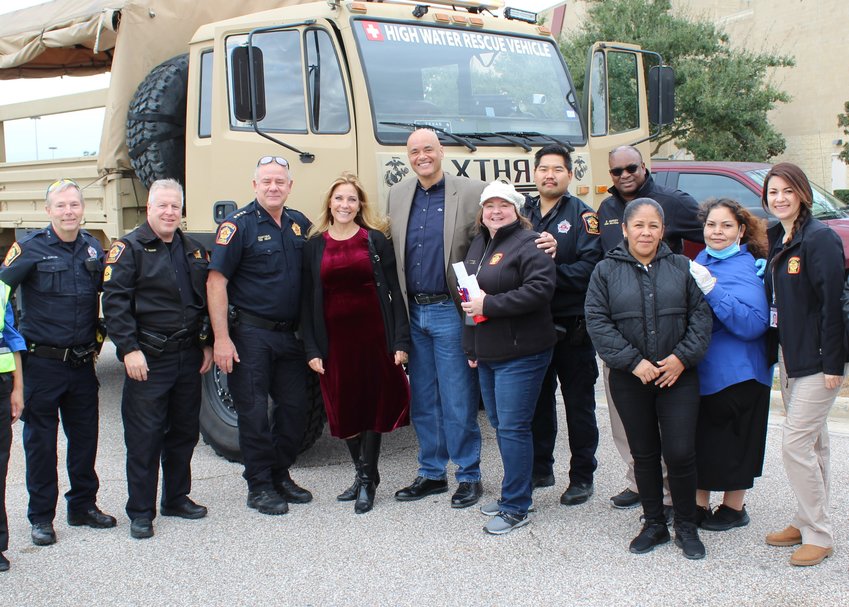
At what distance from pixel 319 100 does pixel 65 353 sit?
2.05 metres

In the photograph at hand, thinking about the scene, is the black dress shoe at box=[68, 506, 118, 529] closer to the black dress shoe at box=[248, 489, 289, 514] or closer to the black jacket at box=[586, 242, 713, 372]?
the black dress shoe at box=[248, 489, 289, 514]

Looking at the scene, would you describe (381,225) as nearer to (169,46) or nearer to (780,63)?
(169,46)

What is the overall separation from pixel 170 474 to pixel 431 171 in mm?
2151

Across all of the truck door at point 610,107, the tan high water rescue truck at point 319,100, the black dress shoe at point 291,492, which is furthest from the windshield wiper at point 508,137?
the black dress shoe at point 291,492

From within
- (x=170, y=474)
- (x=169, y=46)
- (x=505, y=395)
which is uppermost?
(x=169, y=46)

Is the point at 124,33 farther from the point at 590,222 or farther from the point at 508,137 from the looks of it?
the point at 590,222

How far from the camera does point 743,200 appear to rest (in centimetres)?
980

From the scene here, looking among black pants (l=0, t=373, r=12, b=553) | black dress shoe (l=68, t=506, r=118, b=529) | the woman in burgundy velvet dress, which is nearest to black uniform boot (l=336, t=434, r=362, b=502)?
the woman in burgundy velvet dress

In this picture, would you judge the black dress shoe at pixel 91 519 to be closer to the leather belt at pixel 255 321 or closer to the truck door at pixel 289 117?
the leather belt at pixel 255 321

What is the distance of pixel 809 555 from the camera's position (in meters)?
3.76

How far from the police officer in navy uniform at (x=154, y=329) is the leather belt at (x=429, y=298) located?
1.13m

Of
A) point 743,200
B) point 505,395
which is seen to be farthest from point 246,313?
point 743,200

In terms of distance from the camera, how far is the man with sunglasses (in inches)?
177

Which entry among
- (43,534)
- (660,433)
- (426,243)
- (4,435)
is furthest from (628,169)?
(43,534)
